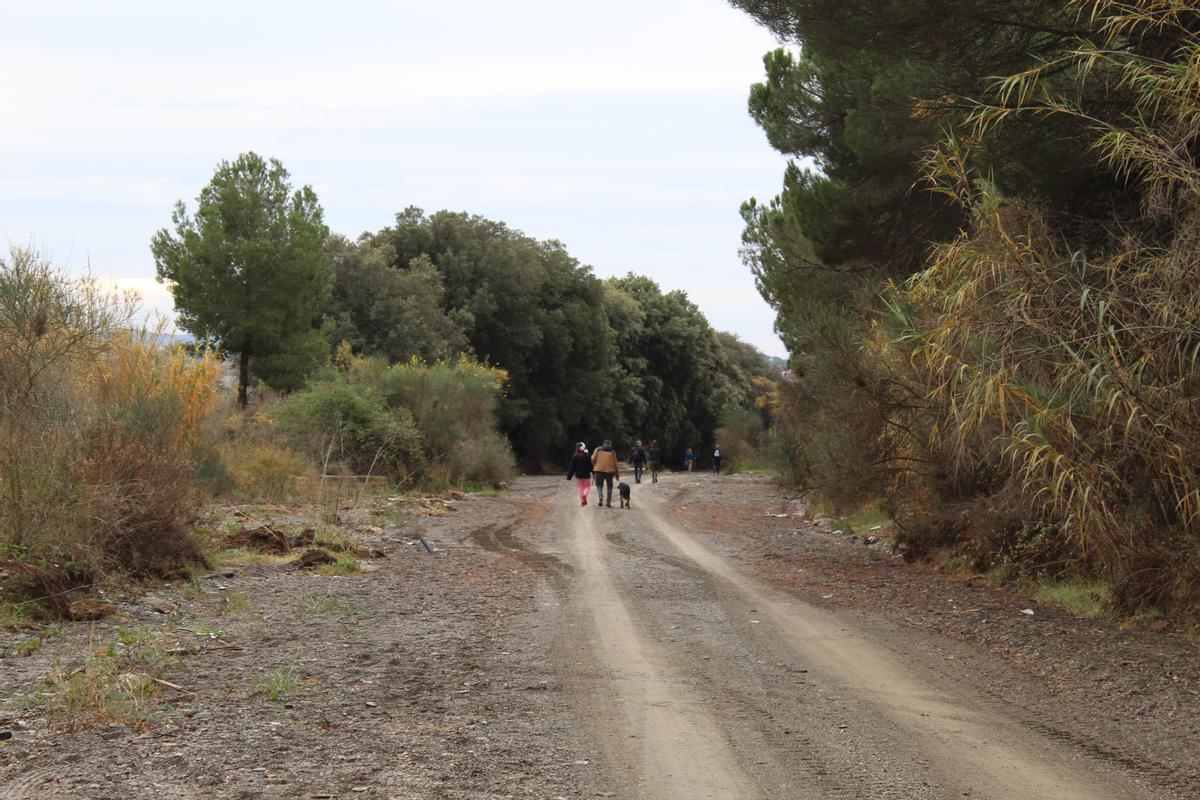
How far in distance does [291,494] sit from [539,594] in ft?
45.8

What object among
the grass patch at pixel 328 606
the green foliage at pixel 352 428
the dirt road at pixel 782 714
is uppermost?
the green foliage at pixel 352 428

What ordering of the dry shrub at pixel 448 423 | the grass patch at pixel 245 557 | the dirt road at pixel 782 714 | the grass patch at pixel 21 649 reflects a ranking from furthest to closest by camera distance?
1. the dry shrub at pixel 448 423
2. the grass patch at pixel 245 557
3. the grass patch at pixel 21 649
4. the dirt road at pixel 782 714

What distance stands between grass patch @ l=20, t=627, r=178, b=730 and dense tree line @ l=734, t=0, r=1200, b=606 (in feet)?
23.5

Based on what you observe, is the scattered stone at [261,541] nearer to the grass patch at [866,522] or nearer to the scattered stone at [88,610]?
the scattered stone at [88,610]

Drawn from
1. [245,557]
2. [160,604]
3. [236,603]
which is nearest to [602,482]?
[245,557]

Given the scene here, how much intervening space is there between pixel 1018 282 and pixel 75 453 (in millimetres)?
9541

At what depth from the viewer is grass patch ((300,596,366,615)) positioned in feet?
38.0

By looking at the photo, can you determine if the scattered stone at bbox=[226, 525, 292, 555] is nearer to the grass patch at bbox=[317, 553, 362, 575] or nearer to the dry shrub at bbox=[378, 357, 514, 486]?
the grass patch at bbox=[317, 553, 362, 575]

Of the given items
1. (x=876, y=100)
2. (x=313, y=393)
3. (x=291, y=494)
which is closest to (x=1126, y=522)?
(x=876, y=100)

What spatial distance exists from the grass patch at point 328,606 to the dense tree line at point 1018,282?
21.0 ft

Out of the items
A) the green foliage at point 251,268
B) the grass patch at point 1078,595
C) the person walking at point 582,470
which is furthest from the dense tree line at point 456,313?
the grass patch at point 1078,595

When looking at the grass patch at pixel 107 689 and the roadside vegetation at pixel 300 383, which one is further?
the roadside vegetation at pixel 300 383

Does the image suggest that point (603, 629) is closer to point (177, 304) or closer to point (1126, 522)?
point (1126, 522)

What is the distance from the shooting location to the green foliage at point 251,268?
43.1 metres
